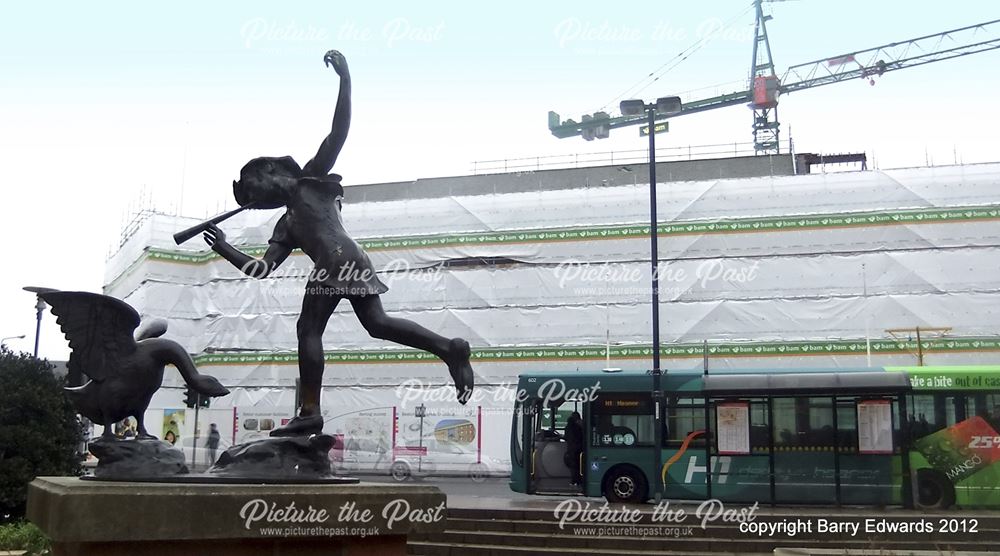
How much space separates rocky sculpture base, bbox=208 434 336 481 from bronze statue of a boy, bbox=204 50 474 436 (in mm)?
198

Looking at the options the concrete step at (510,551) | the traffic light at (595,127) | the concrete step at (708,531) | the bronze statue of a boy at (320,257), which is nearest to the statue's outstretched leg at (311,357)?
the bronze statue of a boy at (320,257)

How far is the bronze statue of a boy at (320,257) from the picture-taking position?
7102 mm

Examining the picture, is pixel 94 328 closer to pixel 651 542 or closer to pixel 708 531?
pixel 651 542

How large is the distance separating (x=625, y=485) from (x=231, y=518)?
12.3m

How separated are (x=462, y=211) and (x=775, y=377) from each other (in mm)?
18042

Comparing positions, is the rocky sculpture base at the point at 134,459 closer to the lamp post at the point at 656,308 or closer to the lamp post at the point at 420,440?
the lamp post at the point at 656,308

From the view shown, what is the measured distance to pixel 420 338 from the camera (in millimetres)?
7129

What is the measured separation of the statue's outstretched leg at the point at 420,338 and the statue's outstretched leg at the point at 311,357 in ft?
0.82

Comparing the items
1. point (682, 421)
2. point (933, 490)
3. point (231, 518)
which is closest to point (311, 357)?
point (231, 518)

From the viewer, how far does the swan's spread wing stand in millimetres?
6797

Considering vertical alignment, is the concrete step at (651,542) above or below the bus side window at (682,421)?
below

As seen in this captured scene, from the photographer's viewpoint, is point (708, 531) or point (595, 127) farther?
point (595, 127)

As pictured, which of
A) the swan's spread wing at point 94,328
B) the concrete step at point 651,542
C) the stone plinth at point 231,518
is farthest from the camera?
the concrete step at point 651,542

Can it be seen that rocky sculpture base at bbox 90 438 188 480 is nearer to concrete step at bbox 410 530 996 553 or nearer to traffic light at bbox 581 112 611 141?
concrete step at bbox 410 530 996 553
